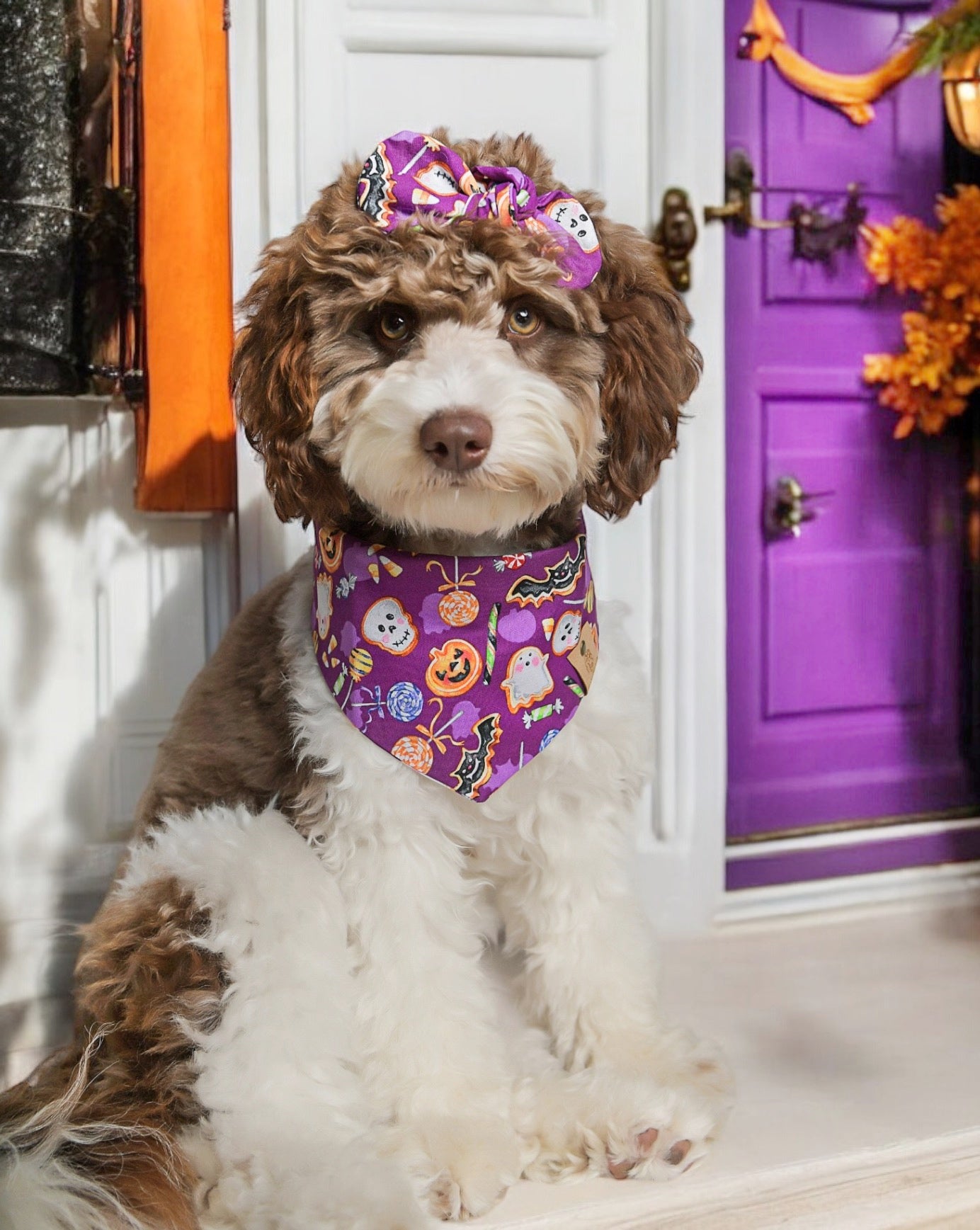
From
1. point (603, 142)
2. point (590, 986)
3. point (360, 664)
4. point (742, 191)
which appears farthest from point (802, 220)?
point (590, 986)

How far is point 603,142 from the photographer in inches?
93.5

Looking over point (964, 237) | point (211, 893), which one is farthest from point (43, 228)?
point (964, 237)

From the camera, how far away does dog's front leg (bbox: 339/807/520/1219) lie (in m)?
1.53

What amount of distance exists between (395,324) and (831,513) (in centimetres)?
158

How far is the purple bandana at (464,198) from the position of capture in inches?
59.3

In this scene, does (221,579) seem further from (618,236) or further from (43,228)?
(618,236)

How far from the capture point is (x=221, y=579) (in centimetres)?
237

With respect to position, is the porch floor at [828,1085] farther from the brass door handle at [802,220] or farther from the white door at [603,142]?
the brass door handle at [802,220]

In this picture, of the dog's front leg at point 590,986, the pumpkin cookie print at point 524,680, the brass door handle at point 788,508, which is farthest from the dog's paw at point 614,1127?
the brass door handle at point 788,508

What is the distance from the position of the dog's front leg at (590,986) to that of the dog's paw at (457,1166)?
106 mm

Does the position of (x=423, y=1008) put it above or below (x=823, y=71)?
below

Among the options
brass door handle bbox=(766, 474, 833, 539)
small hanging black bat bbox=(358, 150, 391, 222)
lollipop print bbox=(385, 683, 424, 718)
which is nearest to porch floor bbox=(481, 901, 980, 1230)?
lollipop print bbox=(385, 683, 424, 718)

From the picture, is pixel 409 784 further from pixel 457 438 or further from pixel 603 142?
pixel 603 142

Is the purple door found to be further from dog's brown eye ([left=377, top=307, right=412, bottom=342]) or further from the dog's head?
dog's brown eye ([left=377, top=307, right=412, bottom=342])
